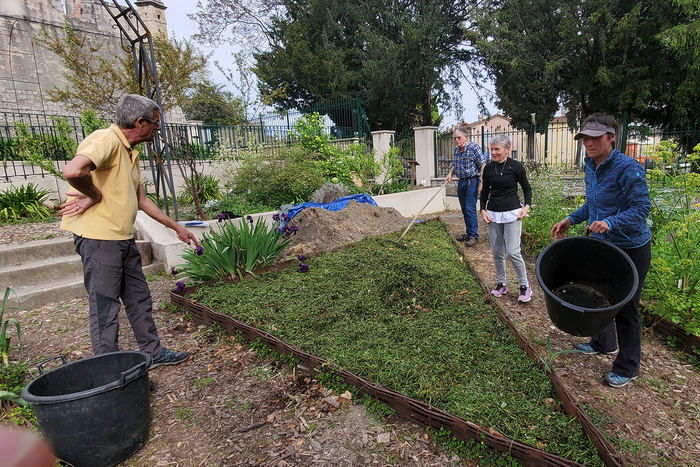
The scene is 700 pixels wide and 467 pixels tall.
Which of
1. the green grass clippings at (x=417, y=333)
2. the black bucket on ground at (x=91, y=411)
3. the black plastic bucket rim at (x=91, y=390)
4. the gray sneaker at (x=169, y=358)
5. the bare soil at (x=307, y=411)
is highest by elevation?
the black plastic bucket rim at (x=91, y=390)

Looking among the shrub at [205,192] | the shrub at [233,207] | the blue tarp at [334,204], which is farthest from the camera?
the shrub at [205,192]

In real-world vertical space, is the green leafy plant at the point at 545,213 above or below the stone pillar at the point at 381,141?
below

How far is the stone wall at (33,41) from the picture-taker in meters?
15.8

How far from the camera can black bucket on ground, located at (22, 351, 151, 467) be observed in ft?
6.07

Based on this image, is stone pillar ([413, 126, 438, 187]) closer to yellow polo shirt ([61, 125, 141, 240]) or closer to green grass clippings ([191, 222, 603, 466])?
green grass clippings ([191, 222, 603, 466])

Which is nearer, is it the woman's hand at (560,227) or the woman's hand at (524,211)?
the woman's hand at (560,227)

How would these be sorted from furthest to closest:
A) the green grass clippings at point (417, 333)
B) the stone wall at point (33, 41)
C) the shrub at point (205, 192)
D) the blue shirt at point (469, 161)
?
the stone wall at point (33, 41)
the shrub at point (205, 192)
the blue shirt at point (469, 161)
the green grass clippings at point (417, 333)

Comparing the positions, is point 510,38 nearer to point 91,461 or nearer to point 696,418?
point 696,418

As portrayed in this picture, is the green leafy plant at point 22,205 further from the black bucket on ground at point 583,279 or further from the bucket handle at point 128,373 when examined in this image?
the black bucket on ground at point 583,279

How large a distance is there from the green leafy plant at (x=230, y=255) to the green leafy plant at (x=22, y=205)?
3992 mm

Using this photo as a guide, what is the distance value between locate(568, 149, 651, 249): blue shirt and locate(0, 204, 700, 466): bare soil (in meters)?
0.93

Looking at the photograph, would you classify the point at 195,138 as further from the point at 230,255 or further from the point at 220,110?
the point at 220,110

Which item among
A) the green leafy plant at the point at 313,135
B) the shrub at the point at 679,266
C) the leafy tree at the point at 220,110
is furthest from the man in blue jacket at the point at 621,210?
the leafy tree at the point at 220,110

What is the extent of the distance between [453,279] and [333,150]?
231 inches
